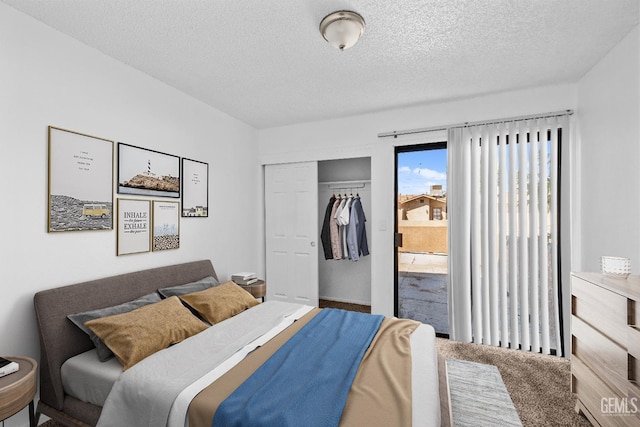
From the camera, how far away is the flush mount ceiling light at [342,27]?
1780 millimetres

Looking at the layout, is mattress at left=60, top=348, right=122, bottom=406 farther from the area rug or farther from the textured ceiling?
the textured ceiling

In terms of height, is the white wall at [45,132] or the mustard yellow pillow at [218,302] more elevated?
the white wall at [45,132]

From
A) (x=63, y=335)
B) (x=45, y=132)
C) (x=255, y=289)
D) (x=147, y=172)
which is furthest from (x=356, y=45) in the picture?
(x=63, y=335)

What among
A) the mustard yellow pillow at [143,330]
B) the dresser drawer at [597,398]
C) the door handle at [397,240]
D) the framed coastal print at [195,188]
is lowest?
the dresser drawer at [597,398]

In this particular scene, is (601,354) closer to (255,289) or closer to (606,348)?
(606,348)

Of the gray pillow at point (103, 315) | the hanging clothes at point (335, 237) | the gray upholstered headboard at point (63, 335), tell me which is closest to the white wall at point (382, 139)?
the hanging clothes at point (335, 237)

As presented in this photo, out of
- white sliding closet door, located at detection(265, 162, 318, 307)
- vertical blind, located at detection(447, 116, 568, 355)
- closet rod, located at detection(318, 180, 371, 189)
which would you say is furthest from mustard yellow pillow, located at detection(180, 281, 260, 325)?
closet rod, located at detection(318, 180, 371, 189)

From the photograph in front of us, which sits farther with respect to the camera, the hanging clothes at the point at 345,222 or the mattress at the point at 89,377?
the hanging clothes at the point at 345,222

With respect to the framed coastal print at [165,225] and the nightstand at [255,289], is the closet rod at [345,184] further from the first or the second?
the framed coastal print at [165,225]

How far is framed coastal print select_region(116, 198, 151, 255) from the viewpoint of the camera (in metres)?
2.38

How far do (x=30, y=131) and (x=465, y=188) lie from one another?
3.57 metres

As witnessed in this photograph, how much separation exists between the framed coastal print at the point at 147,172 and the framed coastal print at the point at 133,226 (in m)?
0.10

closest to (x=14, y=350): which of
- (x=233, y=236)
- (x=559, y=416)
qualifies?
(x=233, y=236)

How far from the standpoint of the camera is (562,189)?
2.77 meters
